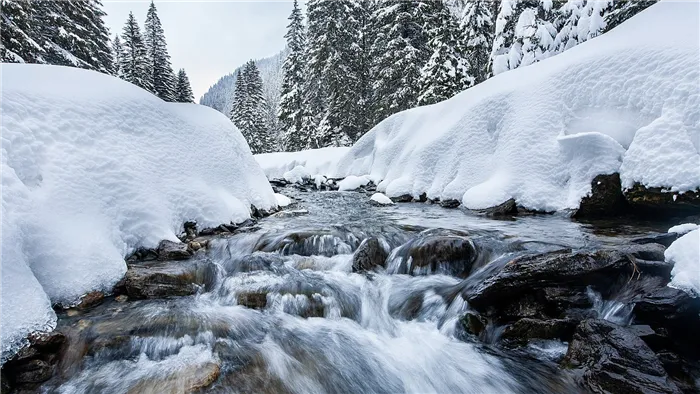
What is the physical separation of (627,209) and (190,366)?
755 centimetres

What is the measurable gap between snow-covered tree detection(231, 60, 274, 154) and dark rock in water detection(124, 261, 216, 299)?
3362cm

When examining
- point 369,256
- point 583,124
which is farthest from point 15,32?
point 583,124

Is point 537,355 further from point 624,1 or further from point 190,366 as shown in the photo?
point 624,1

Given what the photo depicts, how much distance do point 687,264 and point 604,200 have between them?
167 inches

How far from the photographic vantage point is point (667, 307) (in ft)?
9.45

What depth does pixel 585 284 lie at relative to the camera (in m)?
3.52

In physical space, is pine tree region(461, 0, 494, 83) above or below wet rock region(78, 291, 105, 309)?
above

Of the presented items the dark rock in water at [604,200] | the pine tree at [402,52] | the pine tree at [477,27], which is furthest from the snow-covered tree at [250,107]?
the dark rock in water at [604,200]

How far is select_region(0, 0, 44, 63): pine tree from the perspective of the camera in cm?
1105

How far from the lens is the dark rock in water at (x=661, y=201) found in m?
5.31

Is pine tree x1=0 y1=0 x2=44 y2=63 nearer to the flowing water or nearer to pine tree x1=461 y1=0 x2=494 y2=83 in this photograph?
the flowing water

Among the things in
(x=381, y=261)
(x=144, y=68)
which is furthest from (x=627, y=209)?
(x=144, y=68)

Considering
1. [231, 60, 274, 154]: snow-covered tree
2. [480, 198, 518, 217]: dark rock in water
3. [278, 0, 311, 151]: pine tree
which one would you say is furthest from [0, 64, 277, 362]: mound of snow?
[231, 60, 274, 154]: snow-covered tree

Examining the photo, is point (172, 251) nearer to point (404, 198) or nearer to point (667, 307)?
point (667, 307)
